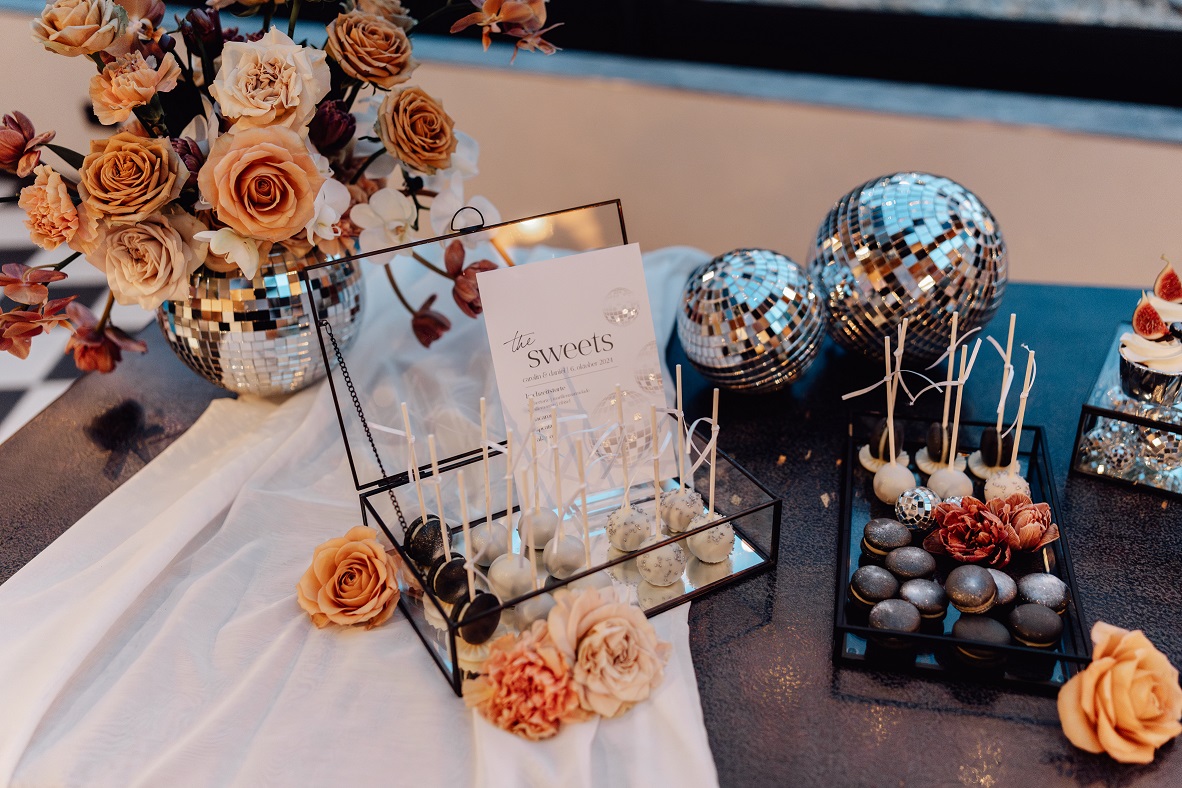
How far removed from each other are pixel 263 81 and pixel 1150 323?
0.86 meters

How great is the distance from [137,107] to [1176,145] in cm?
170

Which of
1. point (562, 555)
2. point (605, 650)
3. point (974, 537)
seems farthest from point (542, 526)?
point (974, 537)

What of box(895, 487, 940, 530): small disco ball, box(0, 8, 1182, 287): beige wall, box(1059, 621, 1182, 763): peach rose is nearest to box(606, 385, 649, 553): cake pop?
box(895, 487, 940, 530): small disco ball

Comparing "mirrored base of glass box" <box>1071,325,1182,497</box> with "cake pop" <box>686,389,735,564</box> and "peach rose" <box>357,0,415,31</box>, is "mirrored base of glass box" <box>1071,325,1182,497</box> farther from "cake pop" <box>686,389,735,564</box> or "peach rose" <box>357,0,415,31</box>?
"peach rose" <box>357,0,415,31</box>

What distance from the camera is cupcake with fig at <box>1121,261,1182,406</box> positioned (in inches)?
36.3

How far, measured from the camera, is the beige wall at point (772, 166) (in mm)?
1820

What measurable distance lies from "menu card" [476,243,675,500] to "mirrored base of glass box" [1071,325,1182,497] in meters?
0.43

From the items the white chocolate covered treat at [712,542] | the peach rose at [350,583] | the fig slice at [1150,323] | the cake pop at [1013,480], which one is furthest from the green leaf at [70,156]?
the fig slice at [1150,323]

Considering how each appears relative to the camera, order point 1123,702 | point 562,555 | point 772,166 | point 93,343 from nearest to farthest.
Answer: point 1123,702
point 562,555
point 93,343
point 772,166

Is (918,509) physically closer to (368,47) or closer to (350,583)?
(350,583)

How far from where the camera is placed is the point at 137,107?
2.94 ft

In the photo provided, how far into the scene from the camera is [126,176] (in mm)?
849

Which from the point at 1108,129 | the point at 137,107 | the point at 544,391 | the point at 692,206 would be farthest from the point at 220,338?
the point at 1108,129

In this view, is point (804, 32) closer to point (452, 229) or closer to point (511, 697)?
point (452, 229)
